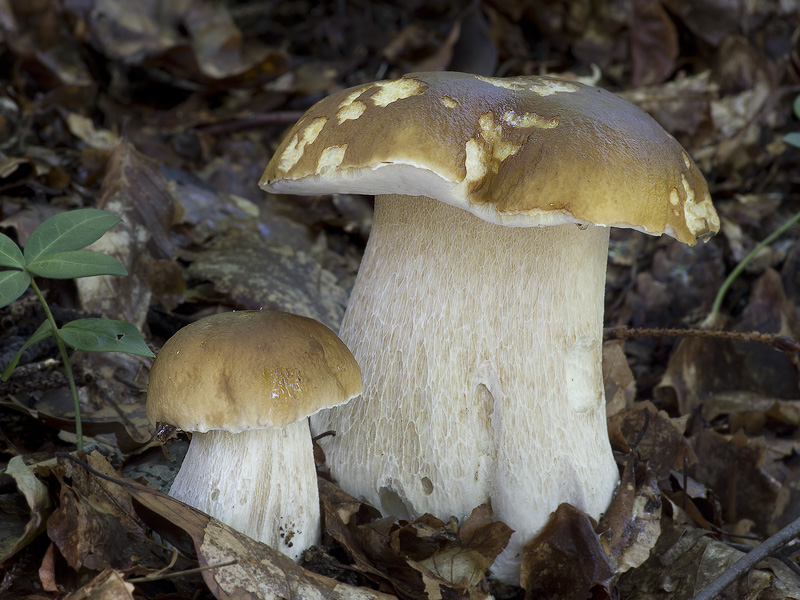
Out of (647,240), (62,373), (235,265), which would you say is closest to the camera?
(62,373)

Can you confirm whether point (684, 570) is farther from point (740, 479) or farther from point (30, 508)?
point (30, 508)

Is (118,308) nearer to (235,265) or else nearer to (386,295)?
(235,265)

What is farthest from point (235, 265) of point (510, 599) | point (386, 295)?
point (510, 599)

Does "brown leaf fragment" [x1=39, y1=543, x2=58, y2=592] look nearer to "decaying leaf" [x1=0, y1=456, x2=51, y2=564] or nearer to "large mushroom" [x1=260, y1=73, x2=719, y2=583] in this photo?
"decaying leaf" [x1=0, y1=456, x2=51, y2=564]

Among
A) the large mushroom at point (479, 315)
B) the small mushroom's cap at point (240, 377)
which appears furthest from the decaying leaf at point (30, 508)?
Result: the large mushroom at point (479, 315)

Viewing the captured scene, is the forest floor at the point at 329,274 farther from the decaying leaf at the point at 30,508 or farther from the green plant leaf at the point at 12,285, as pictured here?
the green plant leaf at the point at 12,285

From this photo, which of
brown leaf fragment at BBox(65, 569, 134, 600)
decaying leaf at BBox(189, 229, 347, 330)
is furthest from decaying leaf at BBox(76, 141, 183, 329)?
brown leaf fragment at BBox(65, 569, 134, 600)

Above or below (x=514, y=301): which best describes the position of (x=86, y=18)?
above
